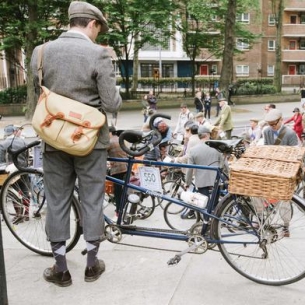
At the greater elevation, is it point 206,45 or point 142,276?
point 206,45

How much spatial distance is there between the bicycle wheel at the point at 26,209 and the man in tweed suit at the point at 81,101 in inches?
28.7

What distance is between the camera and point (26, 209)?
4414 millimetres

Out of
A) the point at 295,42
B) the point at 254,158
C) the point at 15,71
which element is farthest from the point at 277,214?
the point at 295,42

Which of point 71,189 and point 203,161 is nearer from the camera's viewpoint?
point 71,189

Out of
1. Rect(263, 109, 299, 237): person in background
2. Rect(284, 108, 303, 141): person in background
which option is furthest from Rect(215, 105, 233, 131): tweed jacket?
Rect(263, 109, 299, 237): person in background

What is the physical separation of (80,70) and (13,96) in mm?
22869

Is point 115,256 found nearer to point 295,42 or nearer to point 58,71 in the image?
point 58,71

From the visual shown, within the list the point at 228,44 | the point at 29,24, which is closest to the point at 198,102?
the point at 228,44

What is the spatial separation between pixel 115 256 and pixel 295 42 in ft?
176

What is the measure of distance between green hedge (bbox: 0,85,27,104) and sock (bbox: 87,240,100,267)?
22.6 m

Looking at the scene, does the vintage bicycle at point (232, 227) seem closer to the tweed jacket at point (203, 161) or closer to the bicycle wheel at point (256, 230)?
the bicycle wheel at point (256, 230)

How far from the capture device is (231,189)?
3.27 metres

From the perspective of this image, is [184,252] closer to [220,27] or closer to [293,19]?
[220,27]

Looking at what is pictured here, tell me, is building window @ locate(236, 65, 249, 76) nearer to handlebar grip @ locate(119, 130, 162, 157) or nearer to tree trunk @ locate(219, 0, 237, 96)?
tree trunk @ locate(219, 0, 237, 96)
